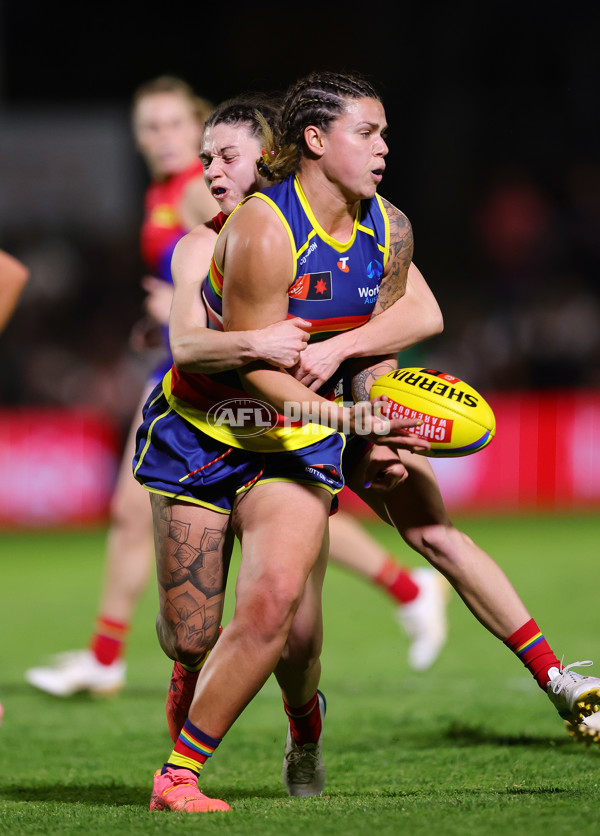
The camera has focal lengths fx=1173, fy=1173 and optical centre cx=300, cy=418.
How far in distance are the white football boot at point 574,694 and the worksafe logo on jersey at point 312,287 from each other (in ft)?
5.01

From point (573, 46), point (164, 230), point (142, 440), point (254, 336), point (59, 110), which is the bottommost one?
point (142, 440)

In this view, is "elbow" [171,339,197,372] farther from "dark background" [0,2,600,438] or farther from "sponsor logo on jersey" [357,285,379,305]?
"dark background" [0,2,600,438]

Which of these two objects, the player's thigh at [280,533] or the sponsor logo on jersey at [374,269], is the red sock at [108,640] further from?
the sponsor logo on jersey at [374,269]

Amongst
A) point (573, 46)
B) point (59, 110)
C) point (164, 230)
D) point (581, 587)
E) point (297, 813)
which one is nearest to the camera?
point (297, 813)

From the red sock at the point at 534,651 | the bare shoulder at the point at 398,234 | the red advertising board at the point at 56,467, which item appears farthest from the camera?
the red advertising board at the point at 56,467

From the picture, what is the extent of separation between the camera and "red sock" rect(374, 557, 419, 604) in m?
6.62

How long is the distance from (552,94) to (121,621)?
16.7 metres

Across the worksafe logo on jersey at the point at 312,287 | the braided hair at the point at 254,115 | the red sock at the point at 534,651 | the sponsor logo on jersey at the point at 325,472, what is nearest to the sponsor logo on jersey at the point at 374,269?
the worksafe logo on jersey at the point at 312,287

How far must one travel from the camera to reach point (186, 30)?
21.1 meters

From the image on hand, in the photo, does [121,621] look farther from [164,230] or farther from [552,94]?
[552,94]

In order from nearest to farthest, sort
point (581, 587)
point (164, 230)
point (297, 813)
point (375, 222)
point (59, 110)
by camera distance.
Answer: point (297, 813) < point (375, 222) < point (164, 230) < point (581, 587) < point (59, 110)

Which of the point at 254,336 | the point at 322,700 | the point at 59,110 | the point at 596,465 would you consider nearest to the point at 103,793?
the point at 322,700

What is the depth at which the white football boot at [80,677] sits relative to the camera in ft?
20.9

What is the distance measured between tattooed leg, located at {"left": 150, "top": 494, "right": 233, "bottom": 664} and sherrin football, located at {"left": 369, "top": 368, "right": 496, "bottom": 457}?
712 millimetres
